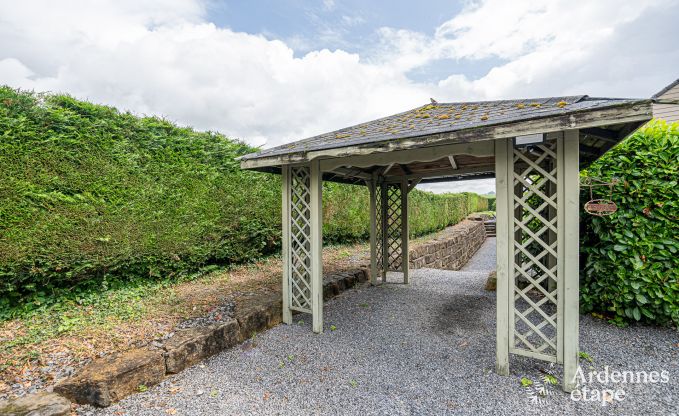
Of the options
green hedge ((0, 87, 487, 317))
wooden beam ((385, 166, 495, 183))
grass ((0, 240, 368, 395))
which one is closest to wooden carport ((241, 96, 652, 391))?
wooden beam ((385, 166, 495, 183))

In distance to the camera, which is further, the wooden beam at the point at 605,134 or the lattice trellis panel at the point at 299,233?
the lattice trellis panel at the point at 299,233

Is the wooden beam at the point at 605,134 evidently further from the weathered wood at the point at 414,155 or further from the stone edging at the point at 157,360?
the stone edging at the point at 157,360

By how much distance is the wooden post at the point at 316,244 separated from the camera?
3664mm

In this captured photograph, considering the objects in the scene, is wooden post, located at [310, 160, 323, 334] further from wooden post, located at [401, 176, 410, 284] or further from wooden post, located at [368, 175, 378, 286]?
wooden post, located at [401, 176, 410, 284]

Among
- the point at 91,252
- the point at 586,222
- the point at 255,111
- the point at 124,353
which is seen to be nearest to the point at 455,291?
the point at 586,222

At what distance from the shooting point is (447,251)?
10219 millimetres

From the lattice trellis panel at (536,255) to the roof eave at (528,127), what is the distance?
0.42 meters

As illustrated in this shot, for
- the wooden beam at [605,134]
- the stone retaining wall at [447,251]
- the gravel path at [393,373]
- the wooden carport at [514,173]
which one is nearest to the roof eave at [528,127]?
the wooden carport at [514,173]

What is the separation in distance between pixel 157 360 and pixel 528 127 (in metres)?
3.63

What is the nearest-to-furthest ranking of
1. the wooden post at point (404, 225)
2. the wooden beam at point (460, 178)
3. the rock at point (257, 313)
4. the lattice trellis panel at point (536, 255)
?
the lattice trellis panel at point (536, 255) < the rock at point (257, 313) < the wooden beam at point (460, 178) < the wooden post at point (404, 225)

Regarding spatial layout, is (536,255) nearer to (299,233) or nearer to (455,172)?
(455,172)

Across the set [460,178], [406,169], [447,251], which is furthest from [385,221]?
[447,251]

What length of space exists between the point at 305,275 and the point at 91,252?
2.86 meters

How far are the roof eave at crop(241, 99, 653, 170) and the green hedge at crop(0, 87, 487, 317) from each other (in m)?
2.98
